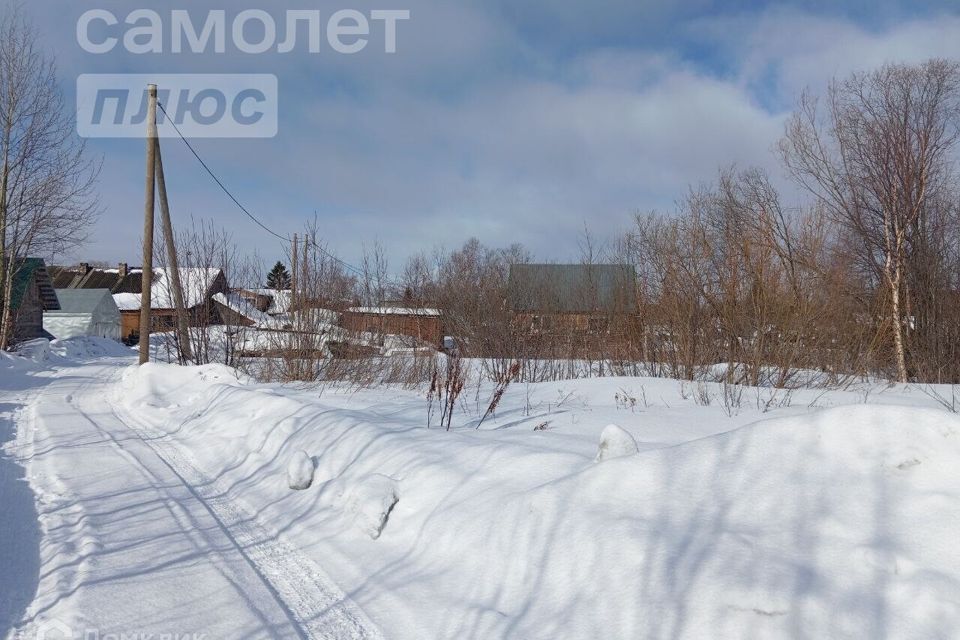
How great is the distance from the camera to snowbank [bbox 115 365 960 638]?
9.80 feet

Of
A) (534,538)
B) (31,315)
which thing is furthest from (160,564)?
(31,315)

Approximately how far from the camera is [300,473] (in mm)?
6270

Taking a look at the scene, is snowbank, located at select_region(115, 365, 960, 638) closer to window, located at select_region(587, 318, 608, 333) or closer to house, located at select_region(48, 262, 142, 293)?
window, located at select_region(587, 318, 608, 333)

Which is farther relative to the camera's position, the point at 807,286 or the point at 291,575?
the point at 807,286

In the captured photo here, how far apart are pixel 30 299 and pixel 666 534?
131ft

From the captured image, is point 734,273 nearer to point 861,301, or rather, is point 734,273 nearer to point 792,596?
point 861,301

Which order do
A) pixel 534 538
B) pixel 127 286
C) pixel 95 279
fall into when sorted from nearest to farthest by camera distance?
pixel 534 538
pixel 127 286
pixel 95 279

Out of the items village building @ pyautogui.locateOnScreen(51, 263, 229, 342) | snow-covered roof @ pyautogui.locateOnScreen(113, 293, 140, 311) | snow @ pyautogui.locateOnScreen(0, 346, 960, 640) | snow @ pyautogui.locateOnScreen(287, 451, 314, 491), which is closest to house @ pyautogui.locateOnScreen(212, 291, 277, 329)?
village building @ pyautogui.locateOnScreen(51, 263, 229, 342)

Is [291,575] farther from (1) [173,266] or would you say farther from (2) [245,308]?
(1) [173,266]

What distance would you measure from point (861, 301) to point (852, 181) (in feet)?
17.0

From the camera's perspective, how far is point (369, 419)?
803 centimetres

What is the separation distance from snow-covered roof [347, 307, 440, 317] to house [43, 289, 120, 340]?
120 feet

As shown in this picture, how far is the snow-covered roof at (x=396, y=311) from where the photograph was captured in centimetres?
1736

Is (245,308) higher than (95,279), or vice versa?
(95,279)
